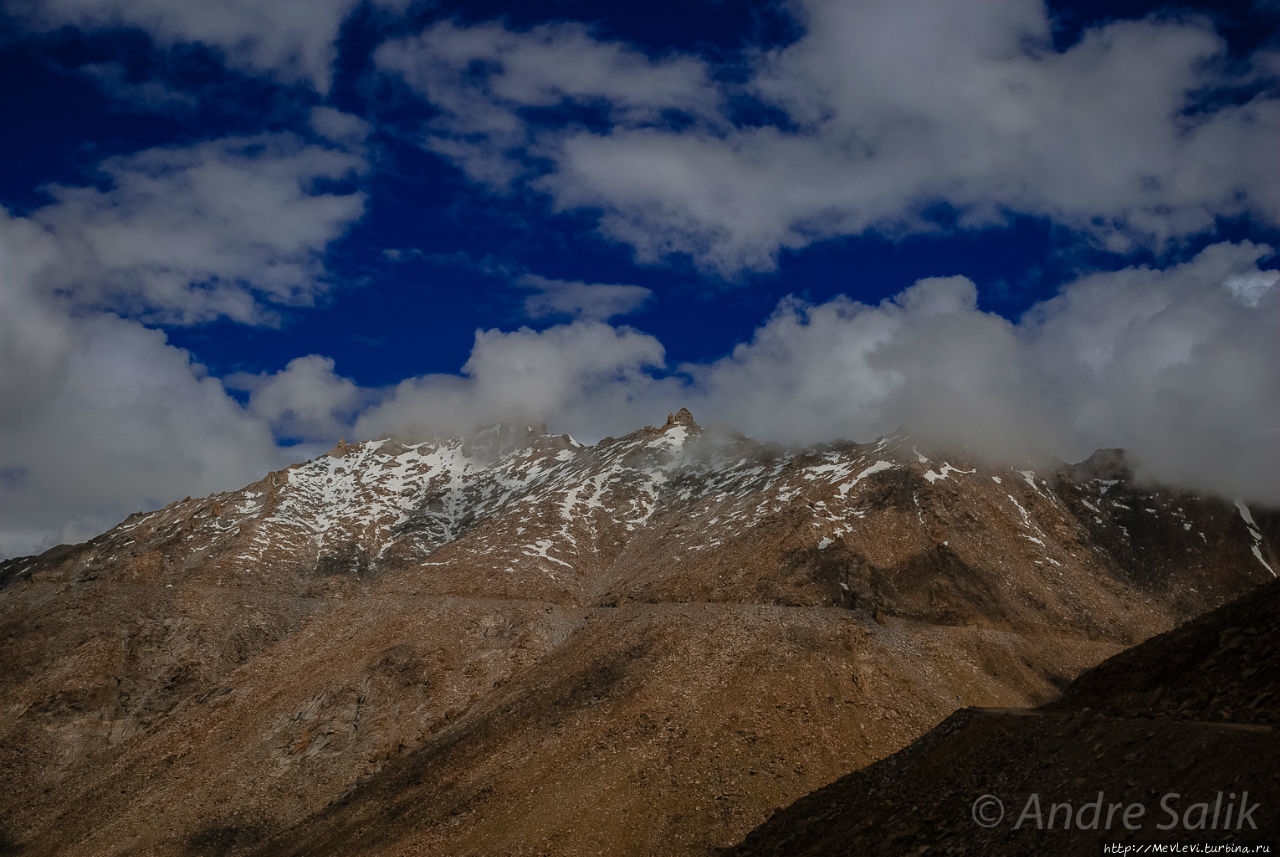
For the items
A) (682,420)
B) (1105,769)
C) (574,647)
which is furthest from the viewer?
(682,420)

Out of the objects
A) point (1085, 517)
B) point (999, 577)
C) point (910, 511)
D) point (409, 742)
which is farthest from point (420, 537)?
point (1085, 517)

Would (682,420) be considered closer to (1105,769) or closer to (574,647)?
(574,647)

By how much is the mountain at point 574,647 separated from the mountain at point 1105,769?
19.2m

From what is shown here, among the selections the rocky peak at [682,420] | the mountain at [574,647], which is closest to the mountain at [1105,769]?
the mountain at [574,647]

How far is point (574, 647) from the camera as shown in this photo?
82.7 metres

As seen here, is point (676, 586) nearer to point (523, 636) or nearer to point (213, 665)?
point (523, 636)

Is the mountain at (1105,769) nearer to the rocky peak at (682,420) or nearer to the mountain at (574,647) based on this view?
the mountain at (574,647)

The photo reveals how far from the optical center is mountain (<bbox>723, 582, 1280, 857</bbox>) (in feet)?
66.0

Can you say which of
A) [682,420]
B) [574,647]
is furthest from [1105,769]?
[682,420]

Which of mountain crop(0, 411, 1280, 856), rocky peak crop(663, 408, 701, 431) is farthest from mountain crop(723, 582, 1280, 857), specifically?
rocky peak crop(663, 408, 701, 431)

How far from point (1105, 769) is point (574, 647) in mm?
64241

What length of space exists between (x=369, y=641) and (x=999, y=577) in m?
70.1

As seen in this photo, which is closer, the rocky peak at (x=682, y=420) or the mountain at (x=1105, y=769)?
the mountain at (x=1105, y=769)

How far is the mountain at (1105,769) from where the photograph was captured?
792 inches
